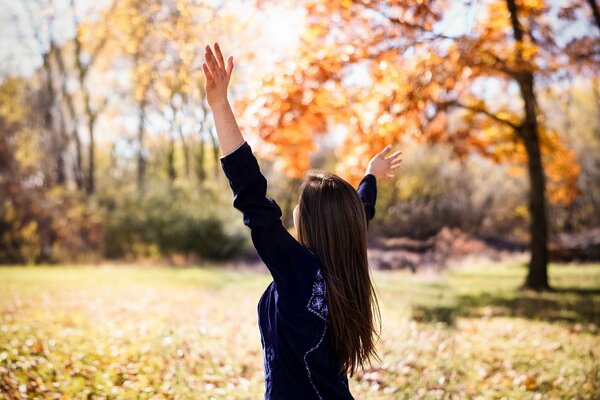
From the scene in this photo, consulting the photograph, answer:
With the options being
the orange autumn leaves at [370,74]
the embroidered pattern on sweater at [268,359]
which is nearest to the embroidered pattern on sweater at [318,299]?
the embroidered pattern on sweater at [268,359]

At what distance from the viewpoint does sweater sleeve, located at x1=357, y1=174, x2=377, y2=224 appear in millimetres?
3092

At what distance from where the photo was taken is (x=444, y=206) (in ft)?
47.0

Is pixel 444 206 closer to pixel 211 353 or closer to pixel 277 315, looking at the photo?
pixel 211 353

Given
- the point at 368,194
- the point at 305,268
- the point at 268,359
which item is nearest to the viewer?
the point at 305,268

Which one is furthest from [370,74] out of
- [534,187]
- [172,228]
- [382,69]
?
[172,228]

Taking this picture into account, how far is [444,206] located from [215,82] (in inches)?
509

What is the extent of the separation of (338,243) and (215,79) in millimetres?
878

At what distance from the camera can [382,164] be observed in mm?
3404

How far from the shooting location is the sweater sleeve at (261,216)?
79.8 inches

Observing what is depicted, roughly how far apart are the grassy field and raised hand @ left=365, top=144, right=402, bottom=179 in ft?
4.06

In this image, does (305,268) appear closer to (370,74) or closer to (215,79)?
(215,79)

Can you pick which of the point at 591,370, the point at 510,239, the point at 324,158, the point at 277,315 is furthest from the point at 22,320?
the point at 510,239

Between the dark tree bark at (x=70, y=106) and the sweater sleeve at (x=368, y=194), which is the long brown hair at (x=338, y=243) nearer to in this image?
the sweater sleeve at (x=368, y=194)

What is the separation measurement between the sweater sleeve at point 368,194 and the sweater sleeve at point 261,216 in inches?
42.3
